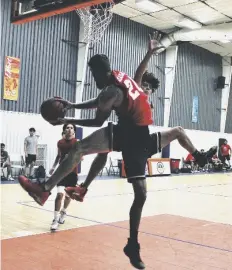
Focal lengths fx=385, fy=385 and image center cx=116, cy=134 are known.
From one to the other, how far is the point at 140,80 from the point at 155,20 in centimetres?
1483

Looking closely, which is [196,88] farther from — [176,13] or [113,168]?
[113,168]

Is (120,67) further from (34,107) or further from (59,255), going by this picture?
(59,255)

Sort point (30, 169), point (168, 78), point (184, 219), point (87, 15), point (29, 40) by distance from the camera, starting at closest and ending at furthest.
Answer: point (184, 219), point (87, 15), point (30, 169), point (29, 40), point (168, 78)

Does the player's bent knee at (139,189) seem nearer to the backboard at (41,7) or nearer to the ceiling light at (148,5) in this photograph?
the backboard at (41,7)

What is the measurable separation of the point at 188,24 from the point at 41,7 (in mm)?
11899

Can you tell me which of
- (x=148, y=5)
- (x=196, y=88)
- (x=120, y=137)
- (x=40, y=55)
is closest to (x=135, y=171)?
(x=120, y=137)

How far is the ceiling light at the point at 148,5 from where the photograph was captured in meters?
15.5

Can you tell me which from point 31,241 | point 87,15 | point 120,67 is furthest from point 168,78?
point 31,241

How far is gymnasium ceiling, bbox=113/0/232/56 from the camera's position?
15820 millimetres

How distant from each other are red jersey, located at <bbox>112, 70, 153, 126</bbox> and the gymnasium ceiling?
1272 centimetres

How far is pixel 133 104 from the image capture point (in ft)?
12.1

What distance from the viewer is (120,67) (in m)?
18.3

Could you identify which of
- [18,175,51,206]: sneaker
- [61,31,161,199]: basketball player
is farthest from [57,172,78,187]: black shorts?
[18,175,51,206]: sneaker

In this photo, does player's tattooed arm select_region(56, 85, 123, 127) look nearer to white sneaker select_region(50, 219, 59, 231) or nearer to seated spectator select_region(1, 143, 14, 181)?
white sneaker select_region(50, 219, 59, 231)
